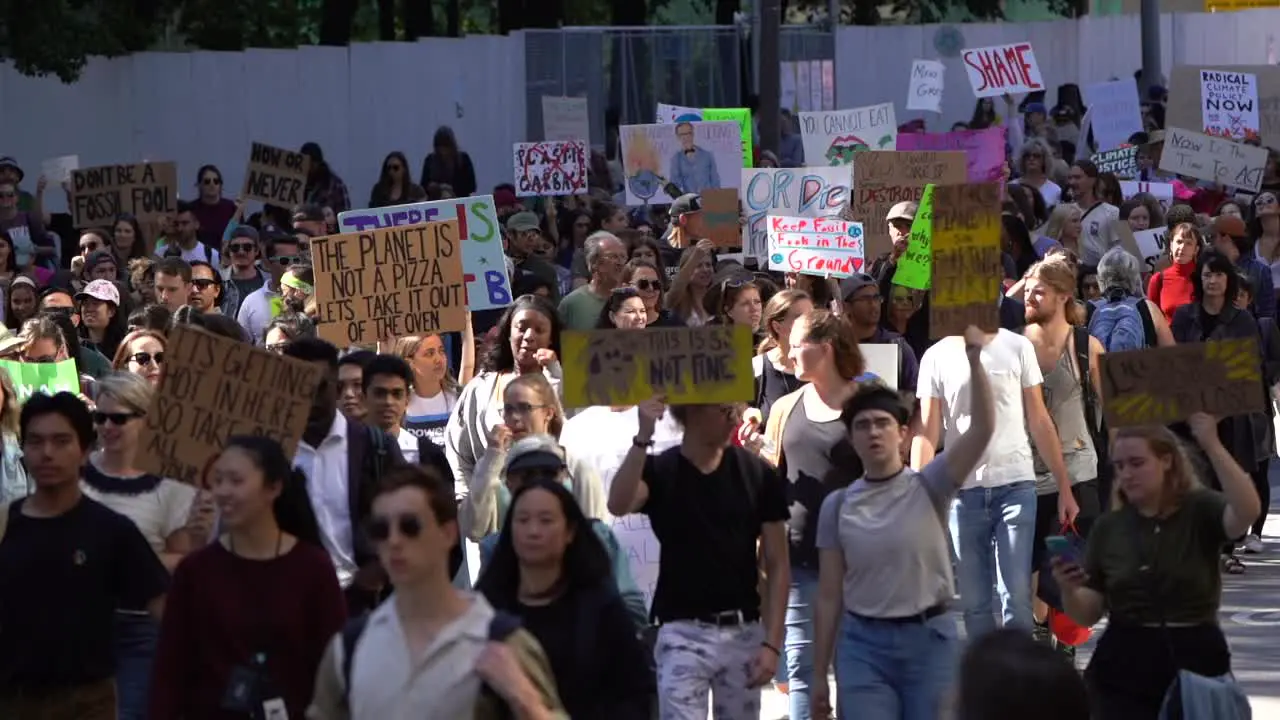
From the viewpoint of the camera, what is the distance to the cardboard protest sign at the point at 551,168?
1925 centimetres

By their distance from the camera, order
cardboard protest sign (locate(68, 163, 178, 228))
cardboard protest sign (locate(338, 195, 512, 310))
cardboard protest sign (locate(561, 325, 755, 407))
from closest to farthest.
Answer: cardboard protest sign (locate(561, 325, 755, 407)) → cardboard protest sign (locate(338, 195, 512, 310)) → cardboard protest sign (locate(68, 163, 178, 228))

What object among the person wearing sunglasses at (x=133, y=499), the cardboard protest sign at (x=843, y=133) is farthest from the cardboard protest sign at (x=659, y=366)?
the cardboard protest sign at (x=843, y=133)

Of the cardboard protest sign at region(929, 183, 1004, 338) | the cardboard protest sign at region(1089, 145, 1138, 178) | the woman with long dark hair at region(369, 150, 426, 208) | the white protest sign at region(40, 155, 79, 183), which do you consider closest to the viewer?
the cardboard protest sign at region(929, 183, 1004, 338)

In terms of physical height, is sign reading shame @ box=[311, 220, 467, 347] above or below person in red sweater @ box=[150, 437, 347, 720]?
above

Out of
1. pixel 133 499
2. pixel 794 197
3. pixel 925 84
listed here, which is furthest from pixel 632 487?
pixel 925 84

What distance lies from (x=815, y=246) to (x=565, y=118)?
10.5 meters

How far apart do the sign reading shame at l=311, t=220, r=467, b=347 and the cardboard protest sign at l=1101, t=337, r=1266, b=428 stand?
372 cm

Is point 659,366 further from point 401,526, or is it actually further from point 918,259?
point 918,259

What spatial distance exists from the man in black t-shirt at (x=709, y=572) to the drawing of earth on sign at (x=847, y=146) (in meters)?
12.5

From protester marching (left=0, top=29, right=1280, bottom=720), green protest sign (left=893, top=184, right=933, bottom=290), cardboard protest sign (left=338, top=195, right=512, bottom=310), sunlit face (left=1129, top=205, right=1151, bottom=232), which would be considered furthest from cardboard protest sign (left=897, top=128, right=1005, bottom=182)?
green protest sign (left=893, top=184, right=933, bottom=290)

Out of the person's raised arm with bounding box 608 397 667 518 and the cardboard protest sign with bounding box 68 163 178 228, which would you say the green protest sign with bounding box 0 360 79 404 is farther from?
the cardboard protest sign with bounding box 68 163 178 228

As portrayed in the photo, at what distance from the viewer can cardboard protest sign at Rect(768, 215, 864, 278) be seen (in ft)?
42.2

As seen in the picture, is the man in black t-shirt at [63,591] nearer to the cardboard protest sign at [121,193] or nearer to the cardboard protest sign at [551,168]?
the cardboard protest sign at [121,193]

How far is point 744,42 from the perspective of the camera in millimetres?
Result: 29297
